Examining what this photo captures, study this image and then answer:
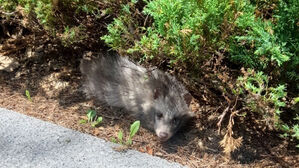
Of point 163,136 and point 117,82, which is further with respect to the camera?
point 117,82

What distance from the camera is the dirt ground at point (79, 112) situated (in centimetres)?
325

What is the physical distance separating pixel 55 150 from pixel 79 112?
0.69m

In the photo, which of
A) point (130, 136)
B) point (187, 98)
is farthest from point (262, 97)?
point (130, 136)

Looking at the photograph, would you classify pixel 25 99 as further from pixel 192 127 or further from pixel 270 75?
pixel 270 75

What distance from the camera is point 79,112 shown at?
3.74 meters

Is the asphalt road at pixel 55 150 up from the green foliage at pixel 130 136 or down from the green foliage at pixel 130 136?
down

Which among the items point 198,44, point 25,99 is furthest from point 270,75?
point 25,99

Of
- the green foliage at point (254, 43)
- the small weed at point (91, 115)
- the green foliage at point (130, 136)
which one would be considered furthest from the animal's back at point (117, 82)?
the green foliage at point (254, 43)

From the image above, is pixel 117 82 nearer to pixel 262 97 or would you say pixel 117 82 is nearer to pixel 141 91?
pixel 141 91

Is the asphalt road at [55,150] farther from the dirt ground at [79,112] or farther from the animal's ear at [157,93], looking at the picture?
the animal's ear at [157,93]

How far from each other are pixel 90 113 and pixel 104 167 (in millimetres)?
761

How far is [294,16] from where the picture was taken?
252cm

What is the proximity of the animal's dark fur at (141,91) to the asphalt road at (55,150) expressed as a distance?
48 centimetres

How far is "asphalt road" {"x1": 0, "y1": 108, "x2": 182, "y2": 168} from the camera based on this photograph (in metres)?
2.96
